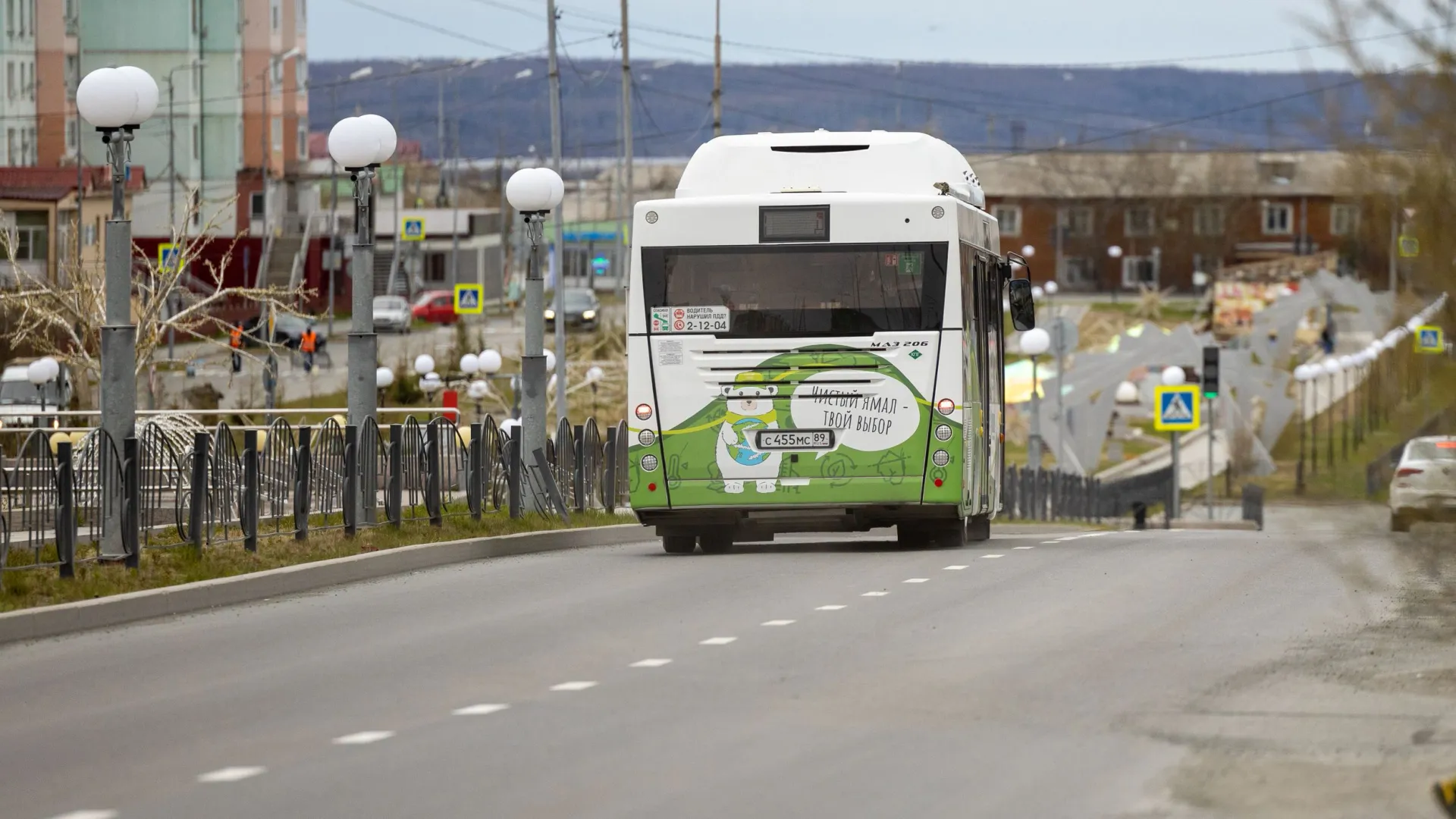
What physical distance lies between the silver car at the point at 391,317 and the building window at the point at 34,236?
483 inches

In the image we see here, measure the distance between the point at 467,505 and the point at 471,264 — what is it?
10474 cm

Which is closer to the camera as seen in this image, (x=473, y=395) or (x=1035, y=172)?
(x=473, y=395)

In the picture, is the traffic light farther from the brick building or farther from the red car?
the brick building

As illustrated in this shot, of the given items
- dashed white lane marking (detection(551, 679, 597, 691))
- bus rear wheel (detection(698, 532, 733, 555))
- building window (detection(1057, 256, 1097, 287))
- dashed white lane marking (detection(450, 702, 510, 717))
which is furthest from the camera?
building window (detection(1057, 256, 1097, 287))

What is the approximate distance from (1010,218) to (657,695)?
147 meters

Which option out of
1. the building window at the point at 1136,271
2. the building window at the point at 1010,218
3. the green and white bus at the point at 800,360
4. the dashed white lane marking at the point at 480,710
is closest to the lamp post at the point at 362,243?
the green and white bus at the point at 800,360

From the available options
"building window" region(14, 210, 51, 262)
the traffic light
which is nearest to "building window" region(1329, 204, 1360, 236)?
the traffic light

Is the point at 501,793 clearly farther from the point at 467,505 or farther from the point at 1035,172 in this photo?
the point at 1035,172

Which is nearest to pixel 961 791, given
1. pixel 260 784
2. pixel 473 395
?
pixel 260 784

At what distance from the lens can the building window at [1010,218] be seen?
509 feet

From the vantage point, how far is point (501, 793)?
838 cm

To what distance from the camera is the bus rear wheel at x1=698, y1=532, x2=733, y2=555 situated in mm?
22438

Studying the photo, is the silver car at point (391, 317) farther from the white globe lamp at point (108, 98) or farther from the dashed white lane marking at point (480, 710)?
the dashed white lane marking at point (480, 710)

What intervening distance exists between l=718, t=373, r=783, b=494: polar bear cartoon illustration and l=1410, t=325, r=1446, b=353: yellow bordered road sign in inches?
513
